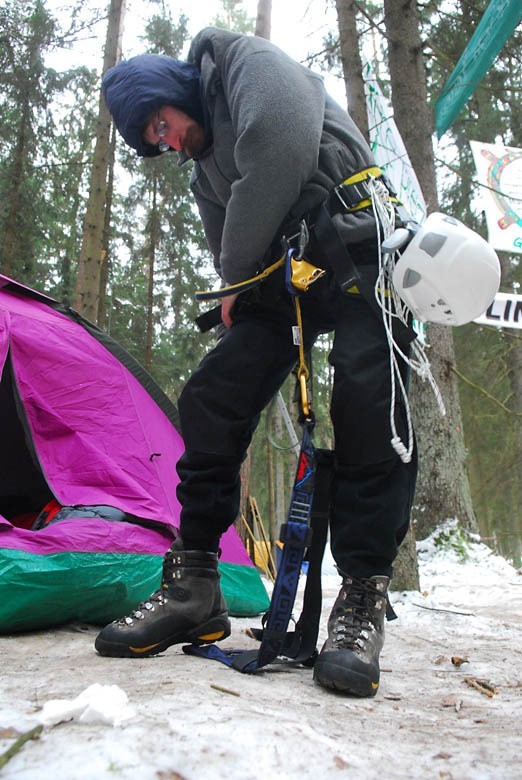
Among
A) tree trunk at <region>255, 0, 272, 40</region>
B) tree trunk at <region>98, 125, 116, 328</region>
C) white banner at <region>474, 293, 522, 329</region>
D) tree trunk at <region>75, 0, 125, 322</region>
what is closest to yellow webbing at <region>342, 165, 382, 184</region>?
white banner at <region>474, 293, 522, 329</region>

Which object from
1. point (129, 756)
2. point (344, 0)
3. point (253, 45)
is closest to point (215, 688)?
point (129, 756)

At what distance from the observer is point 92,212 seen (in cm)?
628

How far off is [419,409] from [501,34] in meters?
2.61

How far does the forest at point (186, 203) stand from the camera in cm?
518

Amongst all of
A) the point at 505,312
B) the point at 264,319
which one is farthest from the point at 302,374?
the point at 505,312

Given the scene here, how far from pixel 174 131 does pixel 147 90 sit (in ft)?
0.43

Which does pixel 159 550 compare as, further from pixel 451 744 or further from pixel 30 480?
pixel 451 744

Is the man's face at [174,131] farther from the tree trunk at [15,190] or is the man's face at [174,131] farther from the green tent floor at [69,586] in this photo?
the tree trunk at [15,190]

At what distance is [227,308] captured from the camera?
185 centimetres

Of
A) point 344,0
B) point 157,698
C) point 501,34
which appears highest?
point 344,0

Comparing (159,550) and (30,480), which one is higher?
(30,480)

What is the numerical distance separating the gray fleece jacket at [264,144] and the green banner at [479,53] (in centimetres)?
294

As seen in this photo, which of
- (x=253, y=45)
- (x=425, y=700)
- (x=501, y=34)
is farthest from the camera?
(x=501, y=34)

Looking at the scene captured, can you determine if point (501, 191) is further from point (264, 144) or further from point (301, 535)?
point (301, 535)
